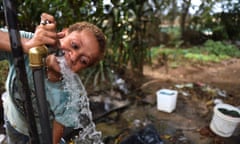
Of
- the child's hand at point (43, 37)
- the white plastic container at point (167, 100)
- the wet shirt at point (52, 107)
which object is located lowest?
the white plastic container at point (167, 100)

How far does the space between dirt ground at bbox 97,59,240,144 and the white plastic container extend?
65 millimetres

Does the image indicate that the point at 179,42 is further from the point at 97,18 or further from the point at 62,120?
the point at 62,120

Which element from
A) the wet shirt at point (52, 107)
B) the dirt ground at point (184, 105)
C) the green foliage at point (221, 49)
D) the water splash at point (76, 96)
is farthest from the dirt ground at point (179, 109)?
the green foliage at point (221, 49)

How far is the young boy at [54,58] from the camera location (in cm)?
50

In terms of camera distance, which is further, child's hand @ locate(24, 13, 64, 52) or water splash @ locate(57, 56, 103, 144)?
water splash @ locate(57, 56, 103, 144)

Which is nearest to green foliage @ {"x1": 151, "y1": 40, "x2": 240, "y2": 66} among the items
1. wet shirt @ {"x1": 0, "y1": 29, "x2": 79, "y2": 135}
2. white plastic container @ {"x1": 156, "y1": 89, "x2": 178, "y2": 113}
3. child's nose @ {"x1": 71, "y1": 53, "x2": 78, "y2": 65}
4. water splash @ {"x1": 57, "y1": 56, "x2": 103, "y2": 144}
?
white plastic container @ {"x1": 156, "y1": 89, "x2": 178, "y2": 113}

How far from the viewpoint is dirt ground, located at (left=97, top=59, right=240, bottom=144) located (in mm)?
2117

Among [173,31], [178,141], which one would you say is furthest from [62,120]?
[173,31]

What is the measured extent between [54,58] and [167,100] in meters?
2.02

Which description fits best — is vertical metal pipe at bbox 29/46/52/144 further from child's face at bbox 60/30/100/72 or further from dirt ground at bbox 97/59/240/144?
dirt ground at bbox 97/59/240/144

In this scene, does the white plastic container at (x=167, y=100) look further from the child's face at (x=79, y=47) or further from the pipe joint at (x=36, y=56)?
the pipe joint at (x=36, y=56)

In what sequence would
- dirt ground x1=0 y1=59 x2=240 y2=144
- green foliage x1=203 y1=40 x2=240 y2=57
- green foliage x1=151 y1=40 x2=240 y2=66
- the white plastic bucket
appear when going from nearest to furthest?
the white plastic bucket → dirt ground x1=0 y1=59 x2=240 y2=144 → green foliage x1=151 y1=40 x2=240 y2=66 → green foliage x1=203 y1=40 x2=240 y2=57

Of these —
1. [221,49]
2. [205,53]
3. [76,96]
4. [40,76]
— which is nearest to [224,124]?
[76,96]

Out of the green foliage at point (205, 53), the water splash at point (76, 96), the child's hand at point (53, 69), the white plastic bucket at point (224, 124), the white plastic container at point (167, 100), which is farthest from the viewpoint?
the green foliage at point (205, 53)
